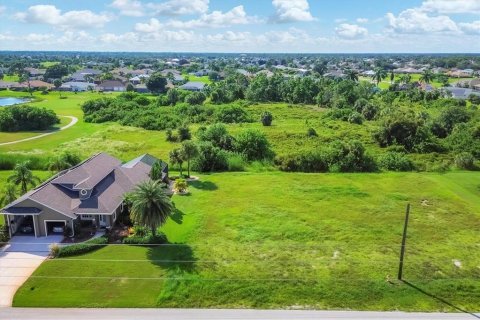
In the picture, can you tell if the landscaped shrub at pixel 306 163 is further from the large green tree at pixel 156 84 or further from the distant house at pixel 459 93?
the large green tree at pixel 156 84

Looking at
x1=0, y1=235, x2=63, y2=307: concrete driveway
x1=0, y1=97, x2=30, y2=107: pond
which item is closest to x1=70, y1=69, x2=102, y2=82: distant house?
x1=0, y1=97, x2=30, y2=107: pond

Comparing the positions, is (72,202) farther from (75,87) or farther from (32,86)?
(32,86)

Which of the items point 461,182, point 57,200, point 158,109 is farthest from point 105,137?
point 461,182

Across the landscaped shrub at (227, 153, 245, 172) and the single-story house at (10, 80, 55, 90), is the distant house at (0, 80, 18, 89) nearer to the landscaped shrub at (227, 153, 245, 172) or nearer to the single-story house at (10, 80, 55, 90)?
the single-story house at (10, 80, 55, 90)

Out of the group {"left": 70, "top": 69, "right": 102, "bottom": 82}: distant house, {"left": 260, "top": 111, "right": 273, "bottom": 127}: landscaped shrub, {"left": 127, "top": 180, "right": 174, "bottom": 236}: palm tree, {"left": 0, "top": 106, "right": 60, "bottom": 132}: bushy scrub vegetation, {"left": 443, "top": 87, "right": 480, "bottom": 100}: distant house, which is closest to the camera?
{"left": 127, "top": 180, "right": 174, "bottom": 236}: palm tree

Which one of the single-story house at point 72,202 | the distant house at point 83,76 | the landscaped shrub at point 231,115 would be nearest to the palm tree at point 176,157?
the single-story house at point 72,202

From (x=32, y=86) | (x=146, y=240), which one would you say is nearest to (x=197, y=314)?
(x=146, y=240)
